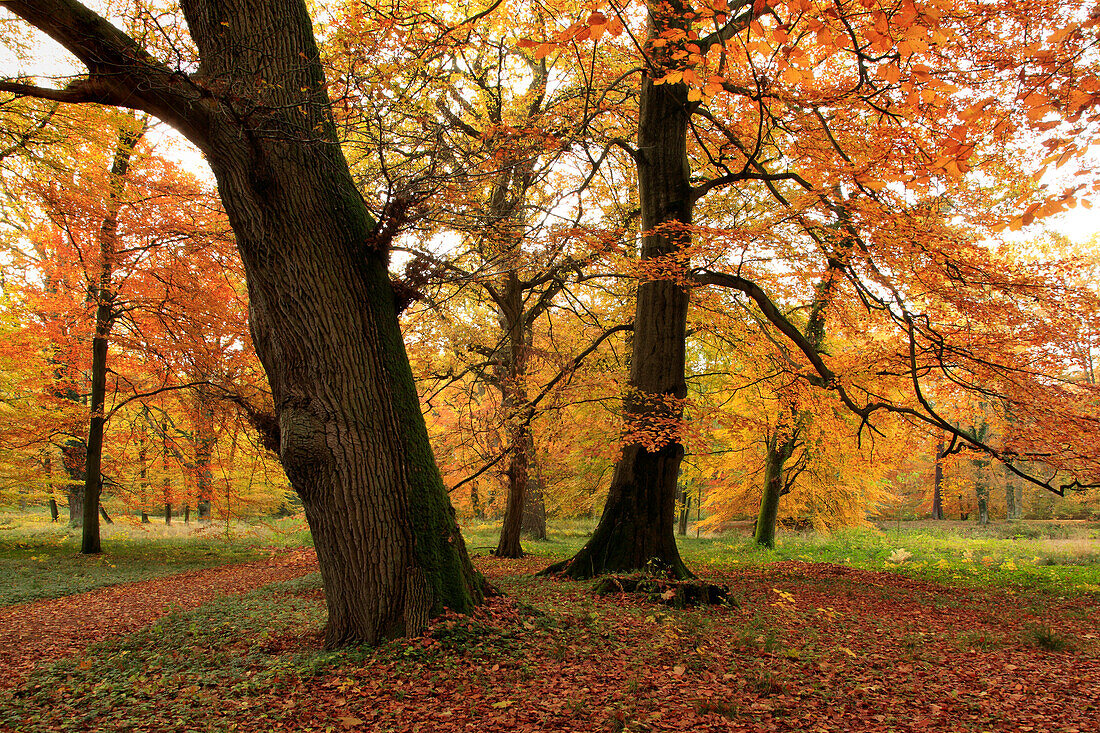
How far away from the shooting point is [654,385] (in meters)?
7.79

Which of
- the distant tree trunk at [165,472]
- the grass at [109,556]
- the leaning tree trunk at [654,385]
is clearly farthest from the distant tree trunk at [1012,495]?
the distant tree trunk at [165,472]

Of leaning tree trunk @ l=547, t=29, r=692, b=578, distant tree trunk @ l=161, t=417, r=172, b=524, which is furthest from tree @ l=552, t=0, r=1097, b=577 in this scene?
distant tree trunk @ l=161, t=417, r=172, b=524

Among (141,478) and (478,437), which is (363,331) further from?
(141,478)

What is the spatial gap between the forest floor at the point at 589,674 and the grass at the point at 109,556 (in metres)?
5.56

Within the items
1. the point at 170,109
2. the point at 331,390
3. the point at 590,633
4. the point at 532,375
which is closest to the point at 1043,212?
the point at 590,633

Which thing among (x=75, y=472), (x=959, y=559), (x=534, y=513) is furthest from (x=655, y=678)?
(x=75, y=472)

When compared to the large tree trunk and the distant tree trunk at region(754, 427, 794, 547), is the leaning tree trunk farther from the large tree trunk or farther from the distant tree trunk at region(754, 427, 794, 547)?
the distant tree trunk at region(754, 427, 794, 547)

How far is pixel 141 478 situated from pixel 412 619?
15.7 meters

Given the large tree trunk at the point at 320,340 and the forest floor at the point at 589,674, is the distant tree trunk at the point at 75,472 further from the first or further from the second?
the large tree trunk at the point at 320,340

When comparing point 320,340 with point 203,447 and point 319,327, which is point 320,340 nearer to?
point 319,327

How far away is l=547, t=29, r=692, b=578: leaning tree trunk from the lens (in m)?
7.46

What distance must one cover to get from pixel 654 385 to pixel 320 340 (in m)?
4.75

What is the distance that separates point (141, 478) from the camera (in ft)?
52.1

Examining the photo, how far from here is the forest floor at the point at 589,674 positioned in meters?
3.34
